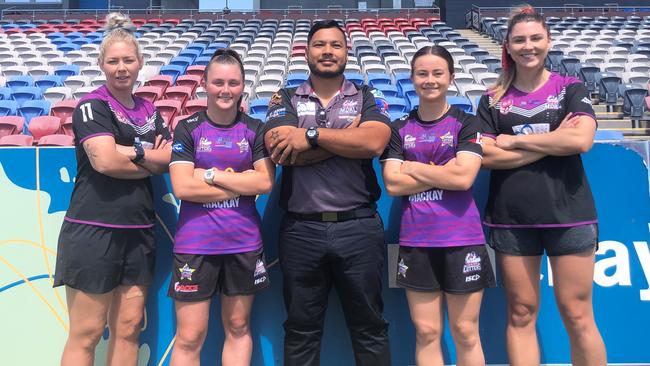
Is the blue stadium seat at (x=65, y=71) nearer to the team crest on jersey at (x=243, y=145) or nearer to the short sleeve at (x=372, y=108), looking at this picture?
the team crest on jersey at (x=243, y=145)

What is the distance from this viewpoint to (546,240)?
2168mm

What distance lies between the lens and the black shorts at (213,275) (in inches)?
85.3

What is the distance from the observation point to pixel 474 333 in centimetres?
214

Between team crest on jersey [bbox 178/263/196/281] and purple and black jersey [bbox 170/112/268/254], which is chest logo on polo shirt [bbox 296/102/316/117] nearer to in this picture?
purple and black jersey [bbox 170/112/268/254]

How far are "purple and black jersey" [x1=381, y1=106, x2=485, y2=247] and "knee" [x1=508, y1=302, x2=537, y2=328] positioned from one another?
0.33 meters

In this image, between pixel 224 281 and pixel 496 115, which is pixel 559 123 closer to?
pixel 496 115

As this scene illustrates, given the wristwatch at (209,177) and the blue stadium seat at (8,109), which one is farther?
the blue stadium seat at (8,109)

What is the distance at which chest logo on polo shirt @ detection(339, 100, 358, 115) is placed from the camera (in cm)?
227

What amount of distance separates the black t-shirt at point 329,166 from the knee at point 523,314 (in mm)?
786

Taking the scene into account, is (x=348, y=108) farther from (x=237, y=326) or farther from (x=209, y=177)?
(x=237, y=326)

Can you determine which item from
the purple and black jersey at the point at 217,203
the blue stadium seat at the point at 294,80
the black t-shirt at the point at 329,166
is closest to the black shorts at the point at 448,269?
the black t-shirt at the point at 329,166

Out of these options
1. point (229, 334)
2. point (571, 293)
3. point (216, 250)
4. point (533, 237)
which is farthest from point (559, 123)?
point (229, 334)

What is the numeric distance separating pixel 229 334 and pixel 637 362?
2121 millimetres

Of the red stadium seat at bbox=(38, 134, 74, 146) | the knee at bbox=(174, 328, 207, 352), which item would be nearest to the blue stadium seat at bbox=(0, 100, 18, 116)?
the red stadium seat at bbox=(38, 134, 74, 146)
